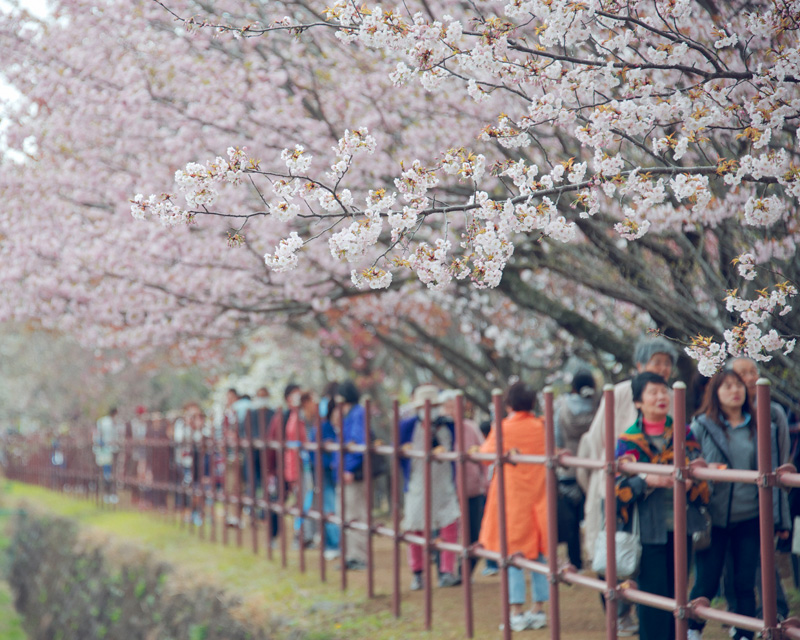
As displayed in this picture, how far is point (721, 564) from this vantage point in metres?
4.44

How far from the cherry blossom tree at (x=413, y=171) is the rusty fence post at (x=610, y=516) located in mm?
666


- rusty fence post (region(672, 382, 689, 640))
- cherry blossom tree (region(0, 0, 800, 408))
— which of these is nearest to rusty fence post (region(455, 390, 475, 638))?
cherry blossom tree (region(0, 0, 800, 408))

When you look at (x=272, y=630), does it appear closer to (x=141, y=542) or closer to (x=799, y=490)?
(x=799, y=490)

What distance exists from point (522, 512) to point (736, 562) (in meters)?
1.27

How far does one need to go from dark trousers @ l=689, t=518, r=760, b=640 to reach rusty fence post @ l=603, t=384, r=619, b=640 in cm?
58

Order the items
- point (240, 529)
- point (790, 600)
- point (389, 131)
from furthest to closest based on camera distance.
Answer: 1. point (240, 529)
2. point (389, 131)
3. point (790, 600)

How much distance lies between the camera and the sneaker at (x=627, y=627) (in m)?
5.09

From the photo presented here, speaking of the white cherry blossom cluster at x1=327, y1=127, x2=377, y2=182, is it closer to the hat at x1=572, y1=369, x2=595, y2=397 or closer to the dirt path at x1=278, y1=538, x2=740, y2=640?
the dirt path at x1=278, y1=538, x2=740, y2=640

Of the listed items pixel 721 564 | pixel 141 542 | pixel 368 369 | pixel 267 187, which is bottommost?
pixel 141 542

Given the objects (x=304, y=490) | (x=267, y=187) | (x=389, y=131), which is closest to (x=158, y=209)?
(x=389, y=131)

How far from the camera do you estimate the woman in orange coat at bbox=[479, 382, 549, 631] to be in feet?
17.3

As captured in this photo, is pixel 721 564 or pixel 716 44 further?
pixel 721 564

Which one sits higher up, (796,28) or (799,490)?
(796,28)

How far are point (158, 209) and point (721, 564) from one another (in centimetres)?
306
